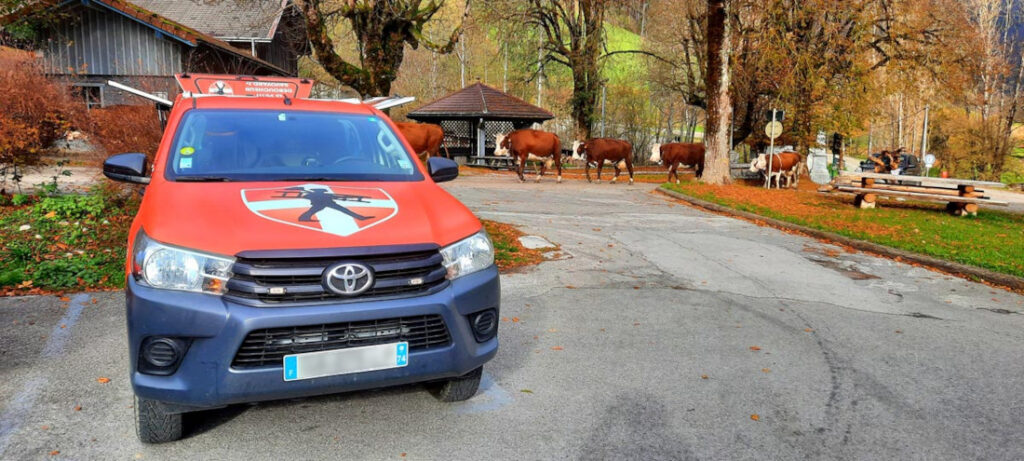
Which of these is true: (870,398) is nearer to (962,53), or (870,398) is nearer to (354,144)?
(354,144)

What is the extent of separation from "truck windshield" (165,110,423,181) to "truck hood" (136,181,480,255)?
25 cm

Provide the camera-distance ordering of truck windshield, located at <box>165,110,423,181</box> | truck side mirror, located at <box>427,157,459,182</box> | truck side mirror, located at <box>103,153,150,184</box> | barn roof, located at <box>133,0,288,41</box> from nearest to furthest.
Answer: truck windshield, located at <box>165,110,423,181</box>
truck side mirror, located at <box>103,153,150,184</box>
truck side mirror, located at <box>427,157,459,182</box>
barn roof, located at <box>133,0,288,41</box>

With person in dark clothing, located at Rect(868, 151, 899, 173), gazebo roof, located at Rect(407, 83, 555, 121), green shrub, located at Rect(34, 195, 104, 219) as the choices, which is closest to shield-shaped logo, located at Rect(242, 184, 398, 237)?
green shrub, located at Rect(34, 195, 104, 219)

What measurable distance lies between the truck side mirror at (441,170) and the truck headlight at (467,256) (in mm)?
1222

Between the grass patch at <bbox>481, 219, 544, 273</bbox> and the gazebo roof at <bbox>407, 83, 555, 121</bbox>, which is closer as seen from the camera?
the grass patch at <bbox>481, 219, 544, 273</bbox>

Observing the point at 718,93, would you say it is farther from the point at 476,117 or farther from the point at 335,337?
the point at 335,337

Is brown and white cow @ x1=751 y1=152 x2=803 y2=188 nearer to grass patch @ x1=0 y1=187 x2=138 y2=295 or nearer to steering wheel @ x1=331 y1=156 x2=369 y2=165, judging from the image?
grass patch @ x1=0 y1=187 x2=138 y2=295

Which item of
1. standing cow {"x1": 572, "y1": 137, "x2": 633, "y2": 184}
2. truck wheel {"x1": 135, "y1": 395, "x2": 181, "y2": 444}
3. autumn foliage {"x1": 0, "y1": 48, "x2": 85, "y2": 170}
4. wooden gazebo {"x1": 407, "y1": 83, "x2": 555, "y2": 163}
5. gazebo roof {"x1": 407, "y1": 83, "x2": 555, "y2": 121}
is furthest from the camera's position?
wooden gazebo {"x1": 407, "y1": 83, "x2": 555, "y2": 163}

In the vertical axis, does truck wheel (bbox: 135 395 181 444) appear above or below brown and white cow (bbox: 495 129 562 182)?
below

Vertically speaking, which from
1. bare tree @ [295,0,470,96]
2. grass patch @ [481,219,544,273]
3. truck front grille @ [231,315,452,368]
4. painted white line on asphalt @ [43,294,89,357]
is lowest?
painted white line on asphalt @ [43,294,89,357]

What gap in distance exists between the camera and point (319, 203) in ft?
12.6

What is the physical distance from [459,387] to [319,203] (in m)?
1.45

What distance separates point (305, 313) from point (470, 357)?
0.95 m

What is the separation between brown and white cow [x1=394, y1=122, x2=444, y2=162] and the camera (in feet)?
82.8
